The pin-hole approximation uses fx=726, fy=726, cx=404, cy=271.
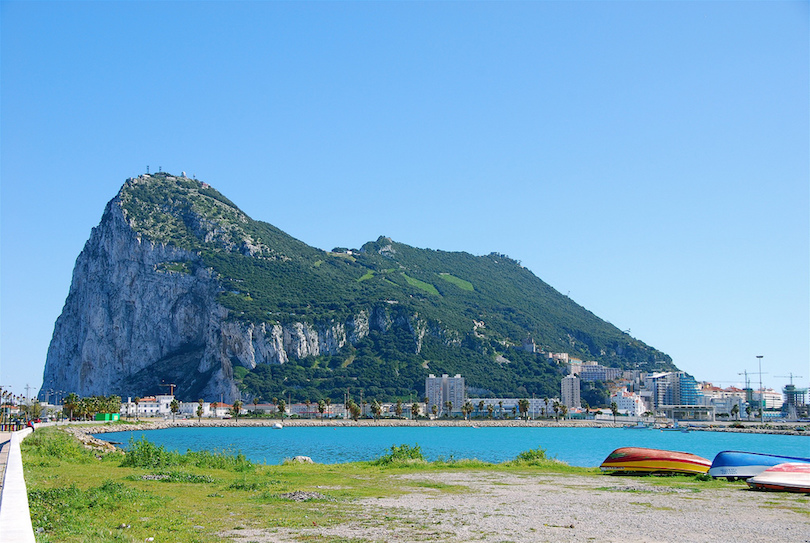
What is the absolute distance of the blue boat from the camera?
23.2 metres

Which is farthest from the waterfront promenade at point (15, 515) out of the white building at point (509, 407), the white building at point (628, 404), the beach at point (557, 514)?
the white building at point (628, 404)

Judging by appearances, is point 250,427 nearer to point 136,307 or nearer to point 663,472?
point 136,307

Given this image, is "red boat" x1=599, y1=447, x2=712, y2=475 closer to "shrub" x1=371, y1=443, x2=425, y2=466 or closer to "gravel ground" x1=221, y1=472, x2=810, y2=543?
"gravel ground" x1=221, y1=472, x2=810, y2=543

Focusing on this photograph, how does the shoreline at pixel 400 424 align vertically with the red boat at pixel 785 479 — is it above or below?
below

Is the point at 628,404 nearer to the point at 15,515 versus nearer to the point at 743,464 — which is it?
the point at 743,464

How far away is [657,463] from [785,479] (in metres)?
5.73

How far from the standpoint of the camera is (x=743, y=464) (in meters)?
23.6

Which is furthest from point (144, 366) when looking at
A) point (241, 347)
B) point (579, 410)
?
point (579, 410)

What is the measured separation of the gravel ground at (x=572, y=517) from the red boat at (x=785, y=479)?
0.51 m

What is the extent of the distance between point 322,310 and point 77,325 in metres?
62.9

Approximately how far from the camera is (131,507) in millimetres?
15477

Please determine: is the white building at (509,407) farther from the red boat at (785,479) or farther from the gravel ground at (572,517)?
the gravel ground at (572,517)

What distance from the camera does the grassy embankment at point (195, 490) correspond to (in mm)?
13438

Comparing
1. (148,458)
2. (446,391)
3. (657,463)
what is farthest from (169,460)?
(446,391)
